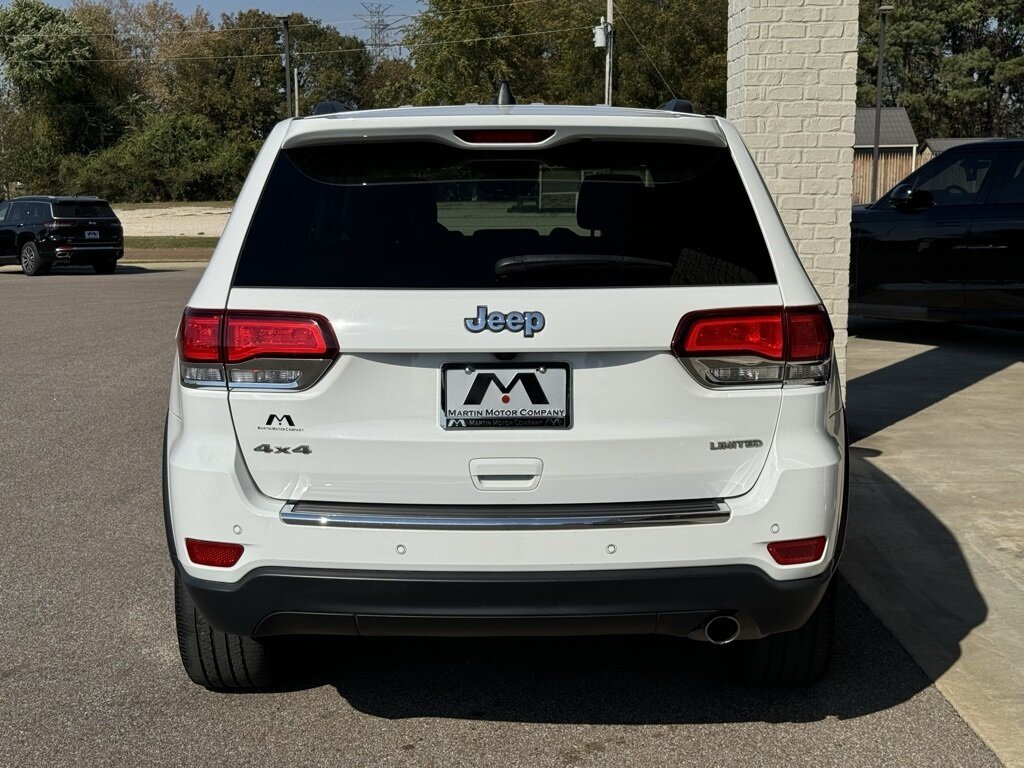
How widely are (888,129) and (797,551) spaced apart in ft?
232

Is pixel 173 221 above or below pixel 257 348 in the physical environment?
below

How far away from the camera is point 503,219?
3.39 meters

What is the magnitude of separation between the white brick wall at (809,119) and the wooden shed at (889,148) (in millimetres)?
61447

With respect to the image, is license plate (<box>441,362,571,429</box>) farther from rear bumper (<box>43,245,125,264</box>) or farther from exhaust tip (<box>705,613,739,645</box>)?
rear bumper (<box>43,245,125,264</box>)

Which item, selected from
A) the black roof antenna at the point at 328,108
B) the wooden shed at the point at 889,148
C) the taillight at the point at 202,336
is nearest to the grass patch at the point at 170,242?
the black roof antenna at the point at 328,108

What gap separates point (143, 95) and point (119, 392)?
72600 millimetres

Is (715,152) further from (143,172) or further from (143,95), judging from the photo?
(143,95)

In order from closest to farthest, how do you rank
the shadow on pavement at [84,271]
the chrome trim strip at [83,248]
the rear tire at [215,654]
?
1. the rear tire at [215,654]
2. the chrome trim strip at [83,248]
3. the shadow on pavement at [84,271]

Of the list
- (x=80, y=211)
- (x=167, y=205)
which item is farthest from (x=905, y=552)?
(x=167, y=205)

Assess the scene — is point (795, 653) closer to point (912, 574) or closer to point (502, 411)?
point (502, 411)

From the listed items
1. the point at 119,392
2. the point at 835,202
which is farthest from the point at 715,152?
the point at 119,392

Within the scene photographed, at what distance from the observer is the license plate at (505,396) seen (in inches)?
126

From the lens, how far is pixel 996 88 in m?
78.8

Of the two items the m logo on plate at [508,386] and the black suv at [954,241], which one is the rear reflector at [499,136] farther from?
the black suv at [954,241]
